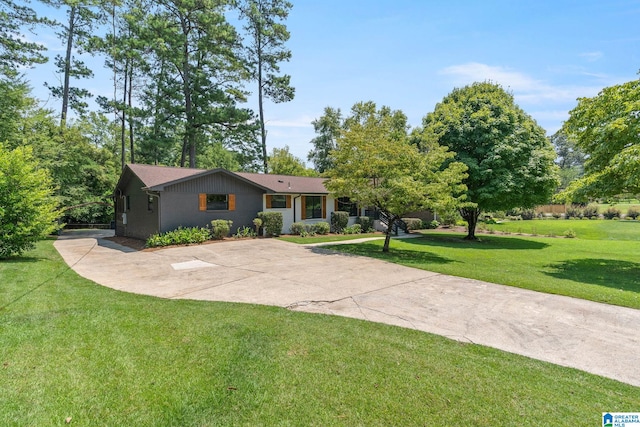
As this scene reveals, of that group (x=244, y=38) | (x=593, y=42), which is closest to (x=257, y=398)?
(x=593, y=42)

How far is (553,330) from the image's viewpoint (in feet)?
16.1

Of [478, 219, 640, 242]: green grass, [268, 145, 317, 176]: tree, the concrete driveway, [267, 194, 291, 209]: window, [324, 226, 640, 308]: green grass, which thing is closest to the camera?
the concrete driveway

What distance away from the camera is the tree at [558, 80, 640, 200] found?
8.96 meters

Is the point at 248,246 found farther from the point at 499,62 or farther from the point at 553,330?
the point at 499,62

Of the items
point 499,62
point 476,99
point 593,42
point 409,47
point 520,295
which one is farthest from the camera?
point 476,99

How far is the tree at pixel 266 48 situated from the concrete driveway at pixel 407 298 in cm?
1953

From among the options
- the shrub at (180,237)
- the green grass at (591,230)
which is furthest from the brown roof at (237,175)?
the green grass at (591,230)

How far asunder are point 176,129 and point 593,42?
89.6 feet

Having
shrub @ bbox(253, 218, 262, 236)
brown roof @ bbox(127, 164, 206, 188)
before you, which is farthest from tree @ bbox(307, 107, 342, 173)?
brown roof @ bbox(127, 164, 206, 188)

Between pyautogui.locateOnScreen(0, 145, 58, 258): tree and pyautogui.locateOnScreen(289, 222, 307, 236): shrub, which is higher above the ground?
pyautogui.locateOnScreen(0, 145, 58, 258): tree

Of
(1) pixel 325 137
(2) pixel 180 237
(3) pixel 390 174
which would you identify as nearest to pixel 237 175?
(2) pixel 180 237

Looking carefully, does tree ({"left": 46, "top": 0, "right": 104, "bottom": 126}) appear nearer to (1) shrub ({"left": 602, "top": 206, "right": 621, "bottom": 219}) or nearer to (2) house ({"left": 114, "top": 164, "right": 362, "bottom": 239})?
(2) house ({"left": 114, "top": 164, "right": 362, "bottom": 239})

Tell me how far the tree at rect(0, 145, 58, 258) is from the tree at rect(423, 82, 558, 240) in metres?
16.7

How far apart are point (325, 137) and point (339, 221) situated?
2079cm
